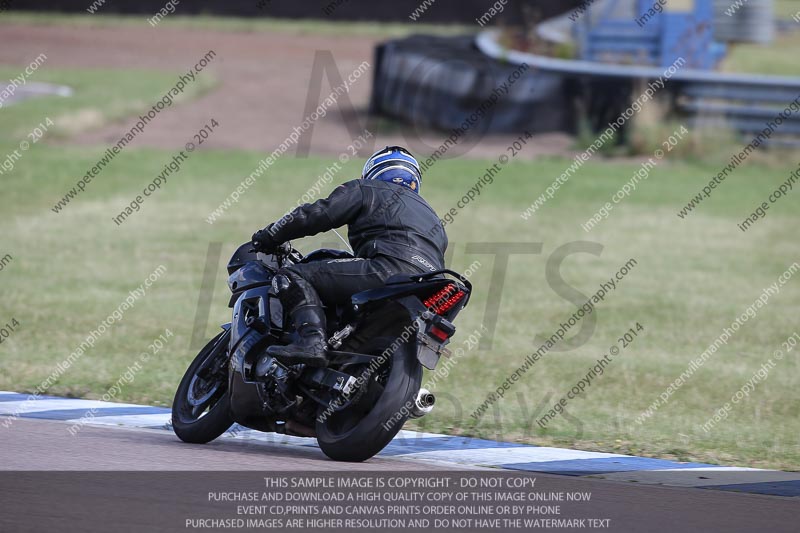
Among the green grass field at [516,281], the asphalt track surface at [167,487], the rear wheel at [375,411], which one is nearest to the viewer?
the asphalt track surface at [167,487]

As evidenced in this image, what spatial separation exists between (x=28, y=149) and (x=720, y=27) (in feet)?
50.1

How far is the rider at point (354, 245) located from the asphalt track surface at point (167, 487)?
711mm

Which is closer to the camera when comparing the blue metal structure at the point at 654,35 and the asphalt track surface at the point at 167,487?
the asphalt track surface at the point at 167,487

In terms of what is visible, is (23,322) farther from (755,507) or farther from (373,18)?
(373,18)

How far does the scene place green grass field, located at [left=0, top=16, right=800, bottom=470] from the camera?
8.75 m

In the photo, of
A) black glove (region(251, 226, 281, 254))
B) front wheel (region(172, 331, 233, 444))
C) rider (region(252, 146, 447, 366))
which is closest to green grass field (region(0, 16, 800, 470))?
black glove (region(251, 226, 281, 254))

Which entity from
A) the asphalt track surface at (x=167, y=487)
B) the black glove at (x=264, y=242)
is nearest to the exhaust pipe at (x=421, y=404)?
the asphalt track surface at (x=167, y=487)

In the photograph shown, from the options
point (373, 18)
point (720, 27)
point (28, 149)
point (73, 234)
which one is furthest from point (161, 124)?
point (373, 18)

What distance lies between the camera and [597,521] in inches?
218

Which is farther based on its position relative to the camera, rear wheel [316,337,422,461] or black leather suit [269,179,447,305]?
black leather suit [269,179,447,305]

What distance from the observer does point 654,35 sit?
23750mm

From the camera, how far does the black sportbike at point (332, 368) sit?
6.41 metres

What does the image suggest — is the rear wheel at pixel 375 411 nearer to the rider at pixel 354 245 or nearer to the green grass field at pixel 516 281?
the rider at pixel 354 245

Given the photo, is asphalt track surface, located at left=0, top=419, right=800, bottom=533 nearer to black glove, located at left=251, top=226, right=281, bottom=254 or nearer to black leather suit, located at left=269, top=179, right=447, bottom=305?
black leather suit, located at left=269, top=179, right=447, bottom=305
